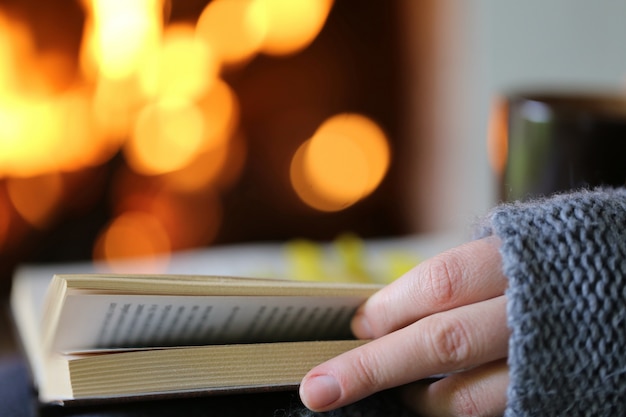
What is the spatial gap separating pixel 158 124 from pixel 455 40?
1.94ft

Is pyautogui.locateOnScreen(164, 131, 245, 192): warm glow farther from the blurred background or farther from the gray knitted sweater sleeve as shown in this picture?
the gray knitted sweater sleeve

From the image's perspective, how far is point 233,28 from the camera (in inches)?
55.5

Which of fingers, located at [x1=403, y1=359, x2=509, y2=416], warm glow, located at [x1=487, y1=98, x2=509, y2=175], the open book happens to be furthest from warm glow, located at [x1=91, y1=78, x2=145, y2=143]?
fingers, located at [x1=403, y1=359, x2=509, y2=416]

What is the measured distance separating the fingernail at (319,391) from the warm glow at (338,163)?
115 cm

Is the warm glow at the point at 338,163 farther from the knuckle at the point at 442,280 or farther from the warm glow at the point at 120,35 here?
the knuckle at the point at 442,280

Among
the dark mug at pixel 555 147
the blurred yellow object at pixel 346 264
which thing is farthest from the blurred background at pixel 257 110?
the dark mug at pixel 555 147

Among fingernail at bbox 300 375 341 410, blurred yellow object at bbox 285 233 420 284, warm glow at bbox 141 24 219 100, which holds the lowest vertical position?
blurred yellow object at bbox 285 233 420 284

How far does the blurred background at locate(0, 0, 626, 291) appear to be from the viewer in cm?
132

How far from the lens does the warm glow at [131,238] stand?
1413 mm

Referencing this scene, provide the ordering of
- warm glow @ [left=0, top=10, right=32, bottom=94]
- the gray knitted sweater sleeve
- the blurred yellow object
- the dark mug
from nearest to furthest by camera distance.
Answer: the gray knitted sweater sleeve < the dark mug < the blurred yellow object < warm glow @ [left=0, top=10, right=32, bottom=94]

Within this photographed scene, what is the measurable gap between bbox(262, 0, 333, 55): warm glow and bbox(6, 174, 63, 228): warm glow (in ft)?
1.42

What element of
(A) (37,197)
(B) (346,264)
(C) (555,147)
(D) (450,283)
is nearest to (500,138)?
(C) (555,147)

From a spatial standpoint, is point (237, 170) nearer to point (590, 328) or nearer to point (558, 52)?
point (558, 52)

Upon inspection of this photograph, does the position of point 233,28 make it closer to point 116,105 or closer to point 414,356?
point 116,105
